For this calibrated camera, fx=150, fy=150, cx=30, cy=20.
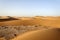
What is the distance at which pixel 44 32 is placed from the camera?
724 cm

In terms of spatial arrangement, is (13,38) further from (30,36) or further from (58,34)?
(58,34)

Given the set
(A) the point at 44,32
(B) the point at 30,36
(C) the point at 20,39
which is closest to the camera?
(C) the point at 20,39

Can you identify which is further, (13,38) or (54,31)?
(54,31)

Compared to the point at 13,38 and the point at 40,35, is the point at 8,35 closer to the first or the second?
the point at 13,38

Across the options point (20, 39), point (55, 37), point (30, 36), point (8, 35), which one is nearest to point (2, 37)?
point (8, 35)

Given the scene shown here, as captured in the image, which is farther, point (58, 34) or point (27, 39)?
point (58, 34)

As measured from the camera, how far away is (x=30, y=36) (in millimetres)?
6703

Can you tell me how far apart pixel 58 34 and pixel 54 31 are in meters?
0.36

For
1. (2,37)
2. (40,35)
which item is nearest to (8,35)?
(2,37)

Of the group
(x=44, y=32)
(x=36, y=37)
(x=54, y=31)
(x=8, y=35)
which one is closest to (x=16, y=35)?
(x=8, y=35)

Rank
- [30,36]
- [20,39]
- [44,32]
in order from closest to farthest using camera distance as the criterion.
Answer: [20,39]
[30,36]
[44,32]

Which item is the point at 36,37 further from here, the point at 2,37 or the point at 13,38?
the point at 2,37

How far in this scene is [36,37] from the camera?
262 inches

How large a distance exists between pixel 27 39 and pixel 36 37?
504 millimetres
